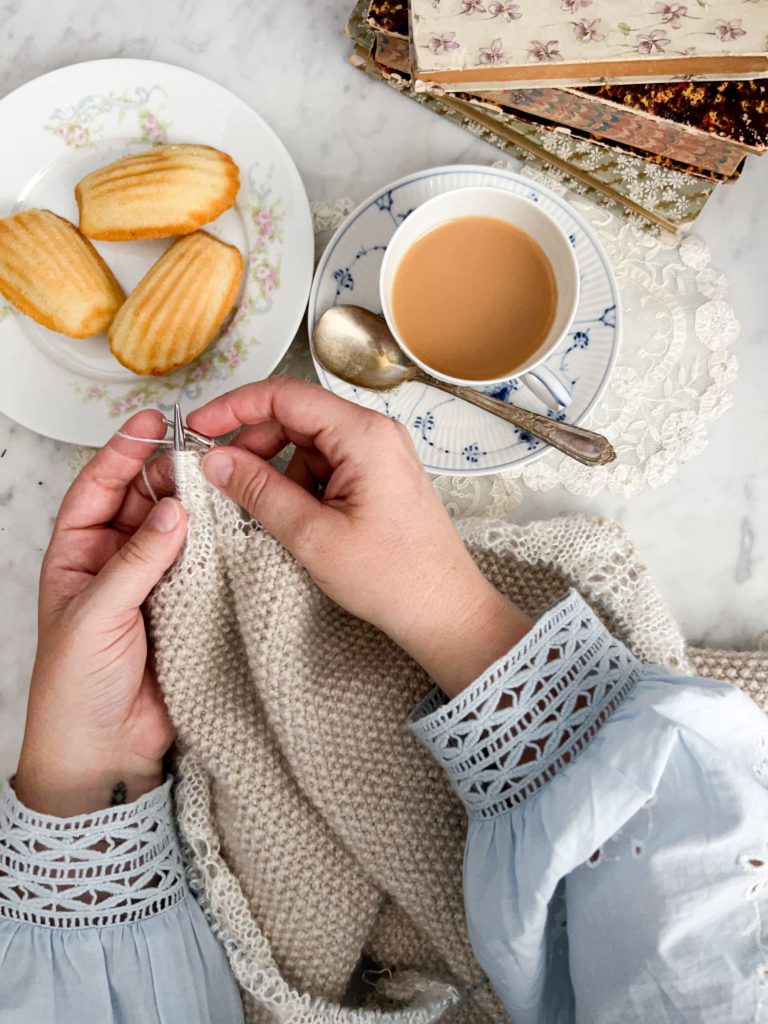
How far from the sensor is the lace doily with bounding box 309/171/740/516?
912 millimetres

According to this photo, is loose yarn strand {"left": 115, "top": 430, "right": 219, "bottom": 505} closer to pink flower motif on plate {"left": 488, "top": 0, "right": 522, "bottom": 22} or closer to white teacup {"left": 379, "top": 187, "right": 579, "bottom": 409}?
white teacup {"left": 379, "top": 187, "right": 579, "bottom": 409}

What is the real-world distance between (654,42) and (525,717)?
0.61 m

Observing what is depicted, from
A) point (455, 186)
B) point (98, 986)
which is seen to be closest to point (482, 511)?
point (455, 186)

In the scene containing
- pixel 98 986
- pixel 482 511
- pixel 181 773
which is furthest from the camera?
pixel 482 511

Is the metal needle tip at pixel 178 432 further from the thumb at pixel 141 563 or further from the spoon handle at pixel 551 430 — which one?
the spoon handle at pixel 551 430

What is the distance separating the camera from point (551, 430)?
0.83 metres

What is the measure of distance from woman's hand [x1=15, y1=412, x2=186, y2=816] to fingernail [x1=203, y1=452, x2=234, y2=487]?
0.14 ft

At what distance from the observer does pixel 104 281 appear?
88 cm

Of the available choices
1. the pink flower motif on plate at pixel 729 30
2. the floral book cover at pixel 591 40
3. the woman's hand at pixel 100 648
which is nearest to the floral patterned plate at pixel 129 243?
the woman's hand at pixel 100 648

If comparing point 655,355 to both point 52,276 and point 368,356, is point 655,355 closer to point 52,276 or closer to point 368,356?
point 368,356

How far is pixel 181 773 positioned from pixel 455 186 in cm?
65

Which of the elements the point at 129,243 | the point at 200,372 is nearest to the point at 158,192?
the point at 129,243

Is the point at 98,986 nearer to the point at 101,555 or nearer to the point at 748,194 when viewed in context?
the point at 101,555

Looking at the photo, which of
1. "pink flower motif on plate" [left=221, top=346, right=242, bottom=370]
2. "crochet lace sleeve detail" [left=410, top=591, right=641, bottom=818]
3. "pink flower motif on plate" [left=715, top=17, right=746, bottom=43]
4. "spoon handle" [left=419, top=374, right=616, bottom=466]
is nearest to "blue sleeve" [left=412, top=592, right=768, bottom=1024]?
"crochet lace sleeve detail" [left=410, top=591, right=641, bottom=818]
